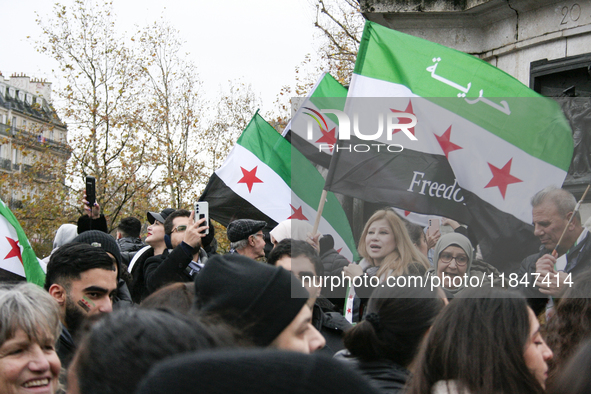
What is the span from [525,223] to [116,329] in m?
3.01

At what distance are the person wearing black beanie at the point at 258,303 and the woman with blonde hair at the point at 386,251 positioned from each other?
5.02 ft

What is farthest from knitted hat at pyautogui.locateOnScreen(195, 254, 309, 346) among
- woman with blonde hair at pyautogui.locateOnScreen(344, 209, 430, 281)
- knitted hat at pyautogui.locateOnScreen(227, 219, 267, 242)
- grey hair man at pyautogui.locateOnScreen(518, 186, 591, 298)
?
knitted hat at pyautogui.locateOnScreen(227, 219, 267, 242)

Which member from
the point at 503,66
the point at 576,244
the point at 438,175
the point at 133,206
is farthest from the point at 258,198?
the point at 133,206

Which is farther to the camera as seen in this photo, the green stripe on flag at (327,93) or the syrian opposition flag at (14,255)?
the green stripe on flag at (327,93)

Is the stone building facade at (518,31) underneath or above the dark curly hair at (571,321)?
above

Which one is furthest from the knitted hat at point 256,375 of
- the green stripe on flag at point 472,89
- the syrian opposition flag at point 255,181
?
the syrian opposition flag at point 255,181

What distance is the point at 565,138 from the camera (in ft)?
12.9

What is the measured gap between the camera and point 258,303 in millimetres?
1795

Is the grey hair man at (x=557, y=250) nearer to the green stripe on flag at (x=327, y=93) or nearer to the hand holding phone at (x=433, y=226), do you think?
the hand holding phone at (x=433, y=226)

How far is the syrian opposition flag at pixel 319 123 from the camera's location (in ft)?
17.2

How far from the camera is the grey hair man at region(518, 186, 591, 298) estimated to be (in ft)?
11.3

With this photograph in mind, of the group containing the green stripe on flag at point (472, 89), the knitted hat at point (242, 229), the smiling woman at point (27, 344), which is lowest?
the smiling woman at point (27, 344)

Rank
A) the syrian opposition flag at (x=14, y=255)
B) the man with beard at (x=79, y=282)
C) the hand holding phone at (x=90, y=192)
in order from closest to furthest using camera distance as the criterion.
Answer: the man with beard at (x=79, y=282) → the syrian opposition flag at (x=14, y=255) → the hand holding phone at (x=90, y=192)

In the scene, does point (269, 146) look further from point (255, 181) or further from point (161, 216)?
point (161, 216)
